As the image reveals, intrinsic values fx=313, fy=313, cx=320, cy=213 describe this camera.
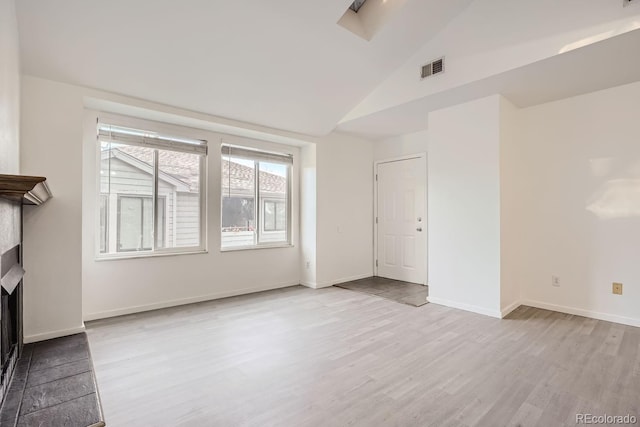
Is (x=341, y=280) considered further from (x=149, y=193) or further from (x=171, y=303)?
(x=149, y=193)

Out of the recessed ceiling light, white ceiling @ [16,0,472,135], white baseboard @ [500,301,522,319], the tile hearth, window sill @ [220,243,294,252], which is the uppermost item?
the recessed ceiling light

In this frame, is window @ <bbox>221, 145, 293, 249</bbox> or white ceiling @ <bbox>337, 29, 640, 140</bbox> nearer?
white ceiling @ <bbox>337, 29, 640, 140</bbox>

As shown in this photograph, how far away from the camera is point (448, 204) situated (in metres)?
3.82

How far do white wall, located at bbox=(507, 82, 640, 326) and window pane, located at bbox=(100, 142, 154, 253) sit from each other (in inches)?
175

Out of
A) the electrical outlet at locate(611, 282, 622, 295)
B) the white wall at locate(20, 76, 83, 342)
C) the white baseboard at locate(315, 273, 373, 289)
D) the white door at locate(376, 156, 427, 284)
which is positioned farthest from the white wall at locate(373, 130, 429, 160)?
the white wall at locate(20, 76, 83, 342)

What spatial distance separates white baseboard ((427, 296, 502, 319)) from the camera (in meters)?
3.40

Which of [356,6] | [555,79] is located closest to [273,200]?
[356,6]

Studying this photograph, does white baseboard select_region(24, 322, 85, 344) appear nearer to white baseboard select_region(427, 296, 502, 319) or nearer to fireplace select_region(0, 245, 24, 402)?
fireplace select_region(0, 245, 24, 402)

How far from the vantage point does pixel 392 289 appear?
15.0 ft

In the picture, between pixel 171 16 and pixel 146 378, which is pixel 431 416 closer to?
pixel 146 378

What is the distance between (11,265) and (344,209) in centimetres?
397

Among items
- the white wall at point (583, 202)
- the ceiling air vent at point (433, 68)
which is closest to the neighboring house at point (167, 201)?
the ceiling air vent at point (433, 68)

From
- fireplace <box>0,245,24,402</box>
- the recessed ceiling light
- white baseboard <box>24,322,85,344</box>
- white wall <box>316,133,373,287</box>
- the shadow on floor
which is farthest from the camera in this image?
white wall <box>316,133,373,287</box>

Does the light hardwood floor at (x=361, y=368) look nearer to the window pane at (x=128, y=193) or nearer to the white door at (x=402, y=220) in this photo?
the window pane at (x=128, y=193)
